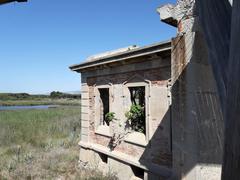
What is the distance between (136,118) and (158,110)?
50.0 inches

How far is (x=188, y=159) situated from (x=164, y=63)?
2610 millimetres

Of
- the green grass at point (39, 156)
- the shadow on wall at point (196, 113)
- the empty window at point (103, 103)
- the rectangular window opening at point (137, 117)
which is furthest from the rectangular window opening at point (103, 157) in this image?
the shadow on wall at point (196, 113)

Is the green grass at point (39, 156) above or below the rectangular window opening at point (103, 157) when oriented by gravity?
below

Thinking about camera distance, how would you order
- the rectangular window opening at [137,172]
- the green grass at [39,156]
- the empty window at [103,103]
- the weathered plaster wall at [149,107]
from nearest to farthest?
the weathered plaster wall at [149,107] < the rectangular window opening at [137,172] < the green grass at [39,156] < the empty window at [103,103]

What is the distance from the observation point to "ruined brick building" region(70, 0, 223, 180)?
4820 millimetres

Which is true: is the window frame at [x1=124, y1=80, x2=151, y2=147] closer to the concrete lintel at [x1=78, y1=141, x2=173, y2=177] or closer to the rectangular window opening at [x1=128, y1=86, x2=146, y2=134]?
the rectangular window opening at [x1=128, y1=86, x2=146, y2=134]

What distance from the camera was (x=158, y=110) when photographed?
6.96 meters

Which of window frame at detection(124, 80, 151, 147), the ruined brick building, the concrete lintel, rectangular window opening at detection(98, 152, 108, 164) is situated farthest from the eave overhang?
rectangular window opening at detection(98, 152, 108, 164)

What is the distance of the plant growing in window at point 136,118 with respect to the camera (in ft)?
26.1

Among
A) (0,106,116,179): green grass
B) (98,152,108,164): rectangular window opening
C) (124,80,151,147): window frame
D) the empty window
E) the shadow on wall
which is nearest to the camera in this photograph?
the shadow on wall

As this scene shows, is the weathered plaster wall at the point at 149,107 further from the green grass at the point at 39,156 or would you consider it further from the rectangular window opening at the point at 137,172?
the green grass at the point at 39,156

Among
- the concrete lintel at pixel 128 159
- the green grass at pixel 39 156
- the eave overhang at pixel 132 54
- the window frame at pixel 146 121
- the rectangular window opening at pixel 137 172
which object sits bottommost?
the green grass at pixel 39 156

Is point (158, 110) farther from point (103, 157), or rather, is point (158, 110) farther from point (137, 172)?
point (103, 157)

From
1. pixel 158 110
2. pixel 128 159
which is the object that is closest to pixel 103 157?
pixel 128 159
